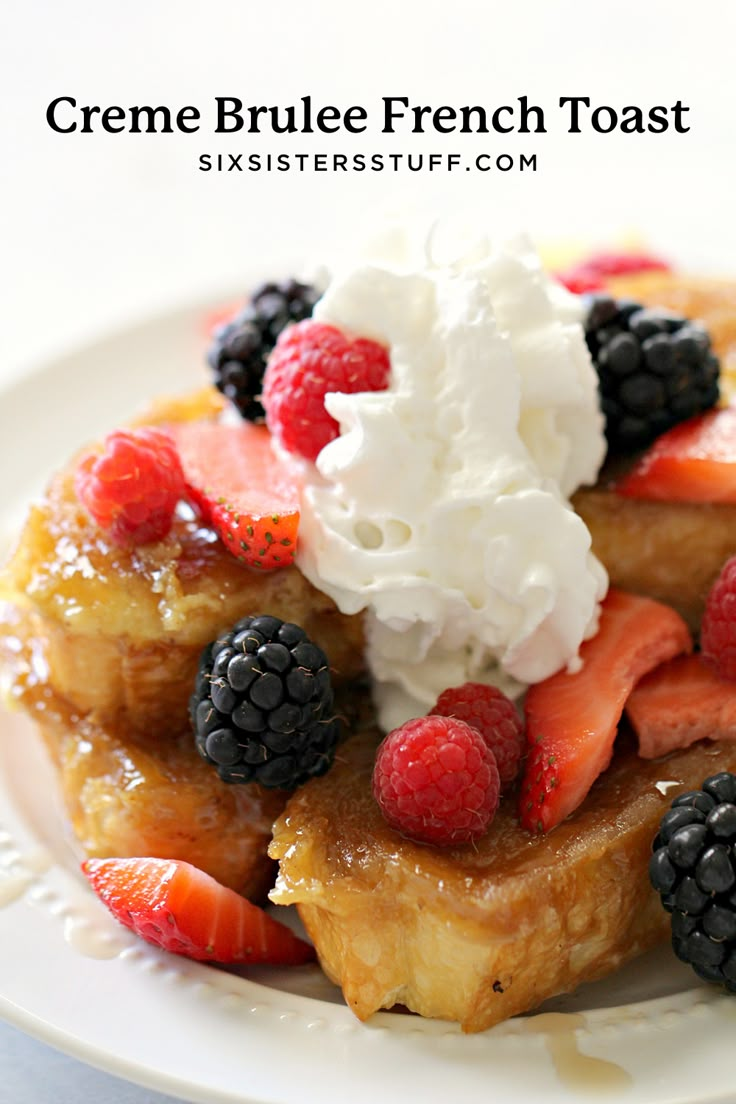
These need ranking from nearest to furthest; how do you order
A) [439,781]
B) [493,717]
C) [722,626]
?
[439,781] < [493,717] < [722,626]

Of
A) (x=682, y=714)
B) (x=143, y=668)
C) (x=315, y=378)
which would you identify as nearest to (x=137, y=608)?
(x=143, y=668)

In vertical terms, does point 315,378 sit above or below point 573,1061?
above

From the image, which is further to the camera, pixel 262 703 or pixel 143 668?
pixel 143 668

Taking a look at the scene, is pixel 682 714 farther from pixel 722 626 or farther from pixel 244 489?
pixel 244 489

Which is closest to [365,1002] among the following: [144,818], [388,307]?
[144,818]

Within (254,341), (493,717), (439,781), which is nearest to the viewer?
(439,781)

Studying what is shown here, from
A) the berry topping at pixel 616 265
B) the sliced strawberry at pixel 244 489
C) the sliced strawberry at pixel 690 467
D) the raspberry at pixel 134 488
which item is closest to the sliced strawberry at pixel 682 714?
the sliced strawberry at pixel 690 467

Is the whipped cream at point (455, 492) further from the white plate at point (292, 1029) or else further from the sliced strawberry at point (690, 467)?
the white plate at point (292, 1029)
